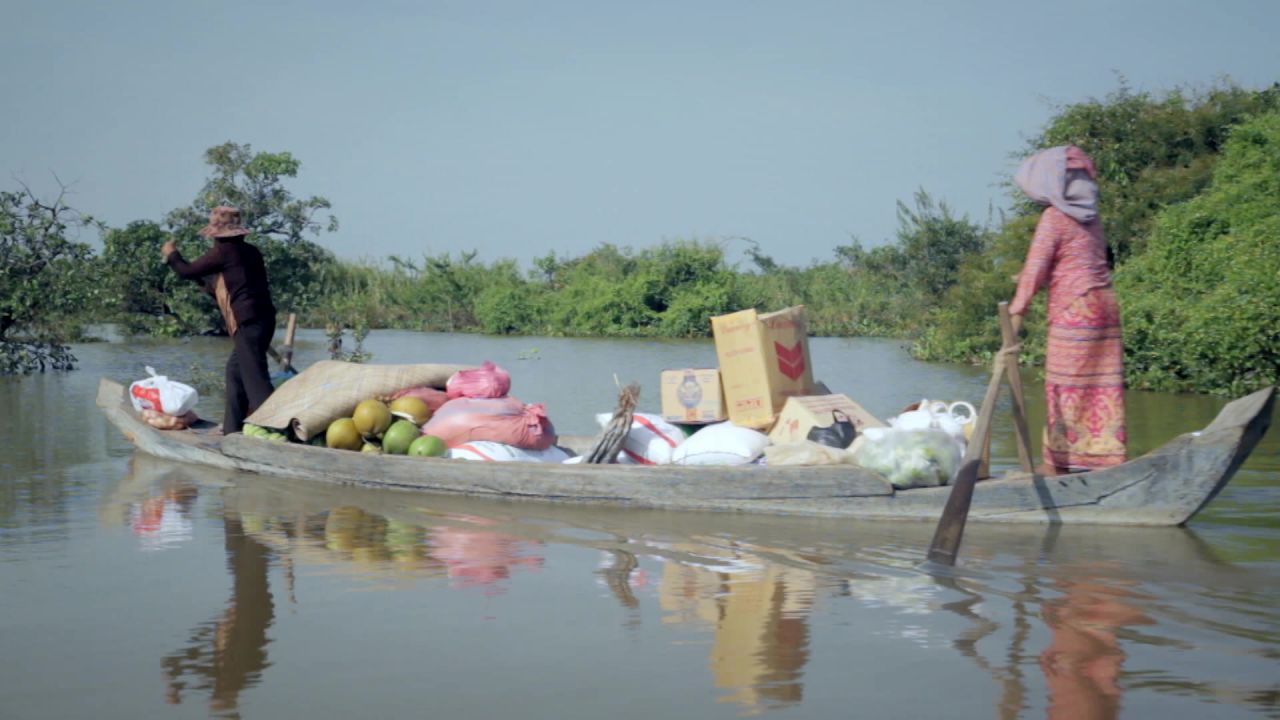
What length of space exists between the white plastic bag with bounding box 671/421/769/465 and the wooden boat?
42 centimetres

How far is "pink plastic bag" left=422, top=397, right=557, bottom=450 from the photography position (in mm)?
7945

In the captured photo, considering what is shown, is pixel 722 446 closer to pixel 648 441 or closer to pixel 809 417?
pixel 809 417

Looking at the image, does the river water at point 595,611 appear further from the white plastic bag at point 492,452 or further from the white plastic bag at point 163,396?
the white plastic bag at point 163,396

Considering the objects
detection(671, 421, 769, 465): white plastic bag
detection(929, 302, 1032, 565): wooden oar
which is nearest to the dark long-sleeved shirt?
detection(671, 421, 769, 465): white plastic bag

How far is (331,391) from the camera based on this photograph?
8.41 m

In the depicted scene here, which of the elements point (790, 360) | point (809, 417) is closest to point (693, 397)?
point (790, 360)

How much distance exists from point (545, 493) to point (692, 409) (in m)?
1.23

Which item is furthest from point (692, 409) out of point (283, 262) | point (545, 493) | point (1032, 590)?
point (283, 262)

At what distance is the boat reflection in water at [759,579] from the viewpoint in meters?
4.09

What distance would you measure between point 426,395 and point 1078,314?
4.14m

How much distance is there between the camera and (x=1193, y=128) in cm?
2053

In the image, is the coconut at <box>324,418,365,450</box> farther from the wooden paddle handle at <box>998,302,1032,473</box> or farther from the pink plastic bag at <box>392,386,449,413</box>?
the wooden paddle handle at <box>998,302,1032,473</box>

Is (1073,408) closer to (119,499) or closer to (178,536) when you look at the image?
(178,536)

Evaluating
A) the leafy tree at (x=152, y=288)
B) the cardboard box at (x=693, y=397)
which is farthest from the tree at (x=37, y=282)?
the cardboard box at (x=693, y=397)
